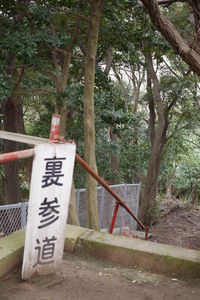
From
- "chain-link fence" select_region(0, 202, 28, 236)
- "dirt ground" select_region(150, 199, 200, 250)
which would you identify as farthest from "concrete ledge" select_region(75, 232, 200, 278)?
"dirt ground" select_region(150, 199, 200, 250)

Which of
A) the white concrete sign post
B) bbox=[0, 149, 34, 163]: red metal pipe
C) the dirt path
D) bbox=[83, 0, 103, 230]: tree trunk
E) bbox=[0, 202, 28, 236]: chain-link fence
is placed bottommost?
the dirt path

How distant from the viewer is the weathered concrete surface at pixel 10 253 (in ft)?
10.3

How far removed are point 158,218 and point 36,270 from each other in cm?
1272

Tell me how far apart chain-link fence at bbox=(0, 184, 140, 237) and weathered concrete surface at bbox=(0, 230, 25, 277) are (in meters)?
2.88

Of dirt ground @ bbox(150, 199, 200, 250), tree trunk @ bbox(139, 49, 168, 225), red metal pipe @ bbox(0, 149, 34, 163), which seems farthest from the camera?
tree trunk @ bbox(139, 49, 168, 225)

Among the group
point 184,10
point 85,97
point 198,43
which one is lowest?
point 85,97

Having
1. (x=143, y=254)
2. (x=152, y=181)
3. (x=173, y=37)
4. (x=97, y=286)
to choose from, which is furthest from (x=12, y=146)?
(x=97, y=286)

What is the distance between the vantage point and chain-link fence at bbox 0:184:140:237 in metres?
6.54

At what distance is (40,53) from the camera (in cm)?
783

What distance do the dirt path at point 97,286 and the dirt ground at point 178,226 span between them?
8.31 metres

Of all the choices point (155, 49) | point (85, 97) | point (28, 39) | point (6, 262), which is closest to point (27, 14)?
point (28, 39)

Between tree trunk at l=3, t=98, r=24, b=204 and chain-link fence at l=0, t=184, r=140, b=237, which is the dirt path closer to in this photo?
chain-link fence at l=0, t=184, r=140, b=237

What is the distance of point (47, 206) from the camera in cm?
295

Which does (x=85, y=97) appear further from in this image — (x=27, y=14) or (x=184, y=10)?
(x=184, y=10)
